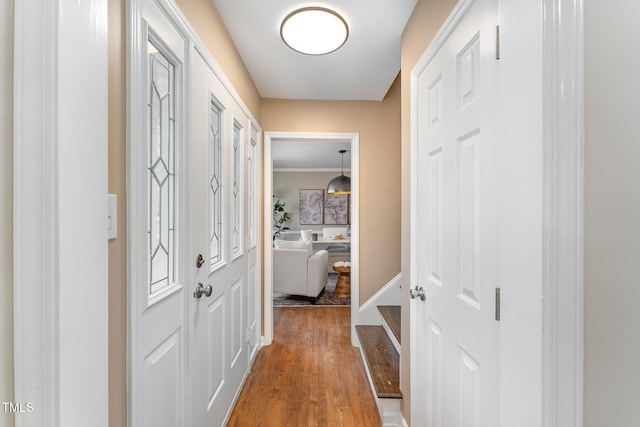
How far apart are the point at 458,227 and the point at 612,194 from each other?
503 millimetres

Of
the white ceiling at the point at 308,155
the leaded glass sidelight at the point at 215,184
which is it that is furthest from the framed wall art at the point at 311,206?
the leaded glass sidelight at the point at 215,184

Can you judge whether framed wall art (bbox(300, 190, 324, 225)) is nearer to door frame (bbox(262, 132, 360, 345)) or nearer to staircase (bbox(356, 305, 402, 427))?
door frame (bbox(262, 132, 360, 345))

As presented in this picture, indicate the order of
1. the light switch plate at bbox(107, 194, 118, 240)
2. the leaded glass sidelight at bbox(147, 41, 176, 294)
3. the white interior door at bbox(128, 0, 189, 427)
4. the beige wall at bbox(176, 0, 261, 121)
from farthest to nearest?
the beige wall at bbox(176, 0, 261, 121)
the leaded glass sidelight at bbox(147, 41, 176, 294)
the white interior door at bbox(128, 0, 189, 427)
the light switch plate at bbox(107, 194, 118, 240)

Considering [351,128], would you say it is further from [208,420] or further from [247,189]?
[208,420]

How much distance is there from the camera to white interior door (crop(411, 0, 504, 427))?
895 millimetres

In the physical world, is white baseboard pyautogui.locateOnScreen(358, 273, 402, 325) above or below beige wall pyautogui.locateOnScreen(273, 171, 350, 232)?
below

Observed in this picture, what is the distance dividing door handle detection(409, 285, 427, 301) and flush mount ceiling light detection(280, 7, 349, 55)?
57.9 inches

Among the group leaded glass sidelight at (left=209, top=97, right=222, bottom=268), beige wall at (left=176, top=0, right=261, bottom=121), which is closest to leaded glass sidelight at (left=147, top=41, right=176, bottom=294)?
beige wall at (left=176, top=0, right=261, bottom=121)

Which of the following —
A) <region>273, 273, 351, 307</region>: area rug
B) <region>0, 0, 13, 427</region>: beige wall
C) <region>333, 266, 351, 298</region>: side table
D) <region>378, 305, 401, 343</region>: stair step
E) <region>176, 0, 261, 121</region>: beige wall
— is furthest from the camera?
<region>333, 266, 351, 298</region>: side table

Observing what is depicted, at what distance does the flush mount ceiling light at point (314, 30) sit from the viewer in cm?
164

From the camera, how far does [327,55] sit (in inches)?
82.4

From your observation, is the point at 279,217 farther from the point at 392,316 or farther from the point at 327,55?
the point at 327,55

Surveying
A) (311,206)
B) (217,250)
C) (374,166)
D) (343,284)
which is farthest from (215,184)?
(311,206)

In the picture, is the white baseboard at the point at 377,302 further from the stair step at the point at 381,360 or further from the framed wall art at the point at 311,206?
the framed wall art at the point at 311,206
